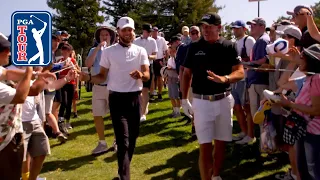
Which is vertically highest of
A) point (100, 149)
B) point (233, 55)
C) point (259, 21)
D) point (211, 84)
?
point (259, 21)

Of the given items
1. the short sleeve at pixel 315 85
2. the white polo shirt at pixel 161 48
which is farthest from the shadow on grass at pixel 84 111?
the short sleeve at pixel 315 85

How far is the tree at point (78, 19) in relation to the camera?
41219 mm

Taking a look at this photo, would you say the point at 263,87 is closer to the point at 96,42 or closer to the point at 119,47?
the point at 119,47

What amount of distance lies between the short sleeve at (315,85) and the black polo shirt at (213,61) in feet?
4.52

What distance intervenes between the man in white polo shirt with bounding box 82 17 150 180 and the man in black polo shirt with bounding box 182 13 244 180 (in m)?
0.88

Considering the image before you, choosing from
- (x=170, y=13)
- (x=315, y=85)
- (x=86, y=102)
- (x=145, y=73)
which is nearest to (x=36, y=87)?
(x=145, y=73)

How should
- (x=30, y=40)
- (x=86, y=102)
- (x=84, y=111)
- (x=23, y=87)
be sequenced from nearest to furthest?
(x=23, y=87) < (x=30, y=40) < (x=84, y=111) < (x=86, y=102)

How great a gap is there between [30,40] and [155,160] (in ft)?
10.9

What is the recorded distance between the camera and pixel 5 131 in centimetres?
346

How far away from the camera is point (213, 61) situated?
4.62 meters

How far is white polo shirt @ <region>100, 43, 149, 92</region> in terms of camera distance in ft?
17.0

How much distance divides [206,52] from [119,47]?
4.27 ft

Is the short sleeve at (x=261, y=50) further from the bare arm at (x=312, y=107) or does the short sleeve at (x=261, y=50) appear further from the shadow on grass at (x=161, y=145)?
the bare arm at (x=312, y=107)

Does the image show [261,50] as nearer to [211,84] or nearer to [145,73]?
[211,84]
